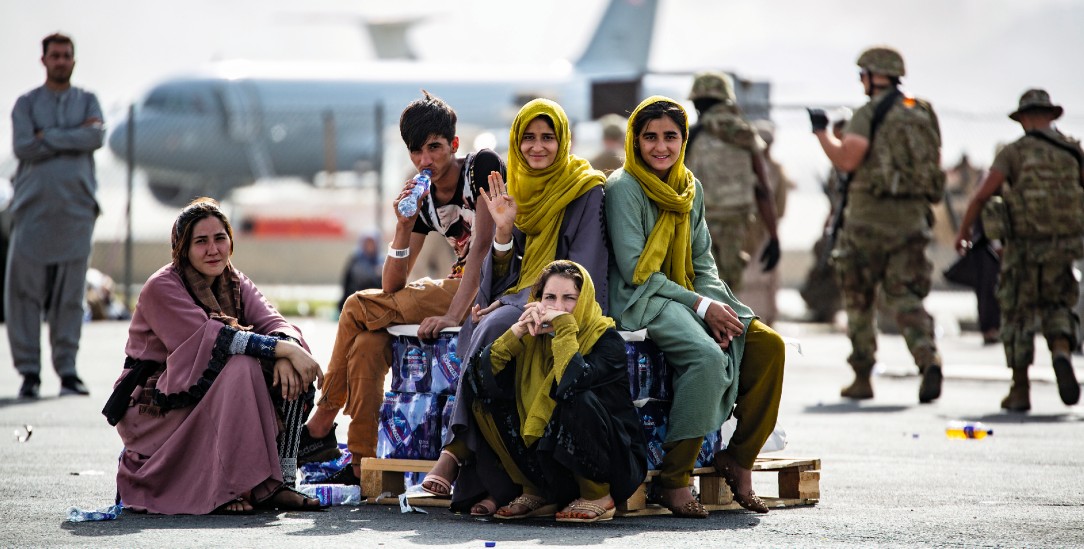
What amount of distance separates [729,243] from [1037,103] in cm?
221

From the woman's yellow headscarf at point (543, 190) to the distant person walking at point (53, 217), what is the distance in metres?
4.83

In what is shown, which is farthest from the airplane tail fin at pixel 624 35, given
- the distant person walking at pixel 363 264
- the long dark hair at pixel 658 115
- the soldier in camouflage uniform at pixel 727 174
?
the long dark hair at pixel 658 115

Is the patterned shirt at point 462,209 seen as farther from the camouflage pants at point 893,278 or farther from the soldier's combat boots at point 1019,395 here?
the soldier's combat boots at point 1019,395

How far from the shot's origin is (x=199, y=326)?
208 inches

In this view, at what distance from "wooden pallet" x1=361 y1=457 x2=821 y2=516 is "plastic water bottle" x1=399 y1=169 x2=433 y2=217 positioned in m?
0.94

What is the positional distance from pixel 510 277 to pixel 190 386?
1197 millimetres

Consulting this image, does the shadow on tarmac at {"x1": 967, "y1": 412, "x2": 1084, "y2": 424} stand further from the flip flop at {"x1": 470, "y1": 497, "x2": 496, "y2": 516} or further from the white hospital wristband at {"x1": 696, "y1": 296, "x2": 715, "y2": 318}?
the flip flop at {"x1": 470, "y1": 497, "x2": 496, "y2": 516}

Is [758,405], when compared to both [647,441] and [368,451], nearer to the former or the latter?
[647,441]

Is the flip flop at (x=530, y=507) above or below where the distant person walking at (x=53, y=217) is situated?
below

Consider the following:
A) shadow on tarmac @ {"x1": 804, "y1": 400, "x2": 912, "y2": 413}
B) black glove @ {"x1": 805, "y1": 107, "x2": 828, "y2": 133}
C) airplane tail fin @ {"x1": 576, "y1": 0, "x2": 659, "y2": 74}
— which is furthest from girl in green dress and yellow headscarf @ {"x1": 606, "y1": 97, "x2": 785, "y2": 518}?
airplane tail fin @ {"x1": 576, "y1": 0, "x2": 659, "y2": 74}

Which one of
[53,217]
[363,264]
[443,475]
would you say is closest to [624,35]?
[363,264]

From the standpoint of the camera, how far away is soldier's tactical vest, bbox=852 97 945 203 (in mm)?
9570

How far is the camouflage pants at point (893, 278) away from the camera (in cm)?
964

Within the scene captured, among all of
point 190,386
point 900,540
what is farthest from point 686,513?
point 190,386
